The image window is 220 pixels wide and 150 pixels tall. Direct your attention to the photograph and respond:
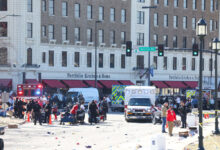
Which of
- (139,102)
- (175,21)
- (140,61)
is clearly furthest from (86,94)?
(175,21)

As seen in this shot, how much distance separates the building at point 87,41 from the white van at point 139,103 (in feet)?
71.3

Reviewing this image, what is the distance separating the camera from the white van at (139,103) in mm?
39500

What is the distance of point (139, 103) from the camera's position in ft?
133

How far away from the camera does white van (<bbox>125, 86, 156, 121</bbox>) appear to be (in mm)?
39500

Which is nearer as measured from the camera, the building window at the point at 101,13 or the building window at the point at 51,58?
the building window at the point at 51,58

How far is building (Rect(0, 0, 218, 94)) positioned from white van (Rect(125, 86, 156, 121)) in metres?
21.7

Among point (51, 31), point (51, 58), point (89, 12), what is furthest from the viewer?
point (89, 12)

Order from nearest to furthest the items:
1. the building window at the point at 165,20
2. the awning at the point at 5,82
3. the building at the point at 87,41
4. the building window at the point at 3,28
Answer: the awning at the point at 5,82
the building window at the point at 3,28
the building at the point at 87,41
the building window at the point at 165,20

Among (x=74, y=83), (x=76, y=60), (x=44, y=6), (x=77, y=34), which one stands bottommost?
(x=74, y=83)

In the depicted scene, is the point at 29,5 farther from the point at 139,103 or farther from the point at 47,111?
the point at 47,111

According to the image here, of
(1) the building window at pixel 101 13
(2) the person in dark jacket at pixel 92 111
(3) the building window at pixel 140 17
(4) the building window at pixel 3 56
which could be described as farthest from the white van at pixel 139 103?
(3) the building window at pixel 140 17

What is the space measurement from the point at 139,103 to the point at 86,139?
14.1 m

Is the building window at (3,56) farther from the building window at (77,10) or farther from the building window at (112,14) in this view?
the building window at (112,14)

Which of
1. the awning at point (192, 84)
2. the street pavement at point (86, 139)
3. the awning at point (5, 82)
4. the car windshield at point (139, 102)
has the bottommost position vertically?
the street pavement at point (86, 139)
